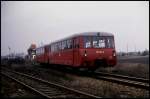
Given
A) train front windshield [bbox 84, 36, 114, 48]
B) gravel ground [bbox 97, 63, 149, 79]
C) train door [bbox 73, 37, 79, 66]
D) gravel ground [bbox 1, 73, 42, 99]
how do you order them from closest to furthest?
gravel ground [bbox 1, 73, 42, 99]
train door [bbox 73, 37, 79, 66]
train front windshield [bbox 84, 36, 114, 48]
gravel ground [bbox 97, 63, 149, 79]

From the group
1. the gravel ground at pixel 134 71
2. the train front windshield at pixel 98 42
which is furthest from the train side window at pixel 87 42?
the gravel ground at pixel 134 71

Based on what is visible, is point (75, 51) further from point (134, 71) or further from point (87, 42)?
point (134, 71)

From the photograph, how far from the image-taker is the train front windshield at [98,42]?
2020cm

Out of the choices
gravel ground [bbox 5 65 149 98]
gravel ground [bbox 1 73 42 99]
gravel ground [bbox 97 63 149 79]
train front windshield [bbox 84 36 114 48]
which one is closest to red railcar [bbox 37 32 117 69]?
train front windshield [bbox 84 36 114 48]

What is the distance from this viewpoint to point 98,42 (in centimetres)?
2052

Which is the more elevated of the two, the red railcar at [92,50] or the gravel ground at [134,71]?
the red railcar at [92,50]

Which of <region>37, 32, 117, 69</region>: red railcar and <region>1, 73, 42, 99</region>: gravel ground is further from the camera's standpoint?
<region>37, 32, 117, 69</region>: red railcar

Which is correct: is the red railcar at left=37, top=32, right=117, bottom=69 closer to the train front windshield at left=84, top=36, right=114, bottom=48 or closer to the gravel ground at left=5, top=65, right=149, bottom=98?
the train front windshield at left=84, top=36, right=114, bottom=48

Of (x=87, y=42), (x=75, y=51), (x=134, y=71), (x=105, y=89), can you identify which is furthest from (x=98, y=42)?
(x=105, y=89)

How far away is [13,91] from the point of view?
13188 mm

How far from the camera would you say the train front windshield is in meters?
20.2

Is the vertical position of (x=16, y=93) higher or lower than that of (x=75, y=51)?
lower

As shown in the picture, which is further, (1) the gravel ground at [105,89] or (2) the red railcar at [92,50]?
(2) the red railcar at [92,50]

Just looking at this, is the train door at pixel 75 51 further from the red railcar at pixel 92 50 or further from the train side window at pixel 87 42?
the train side window at pixel 87 42
